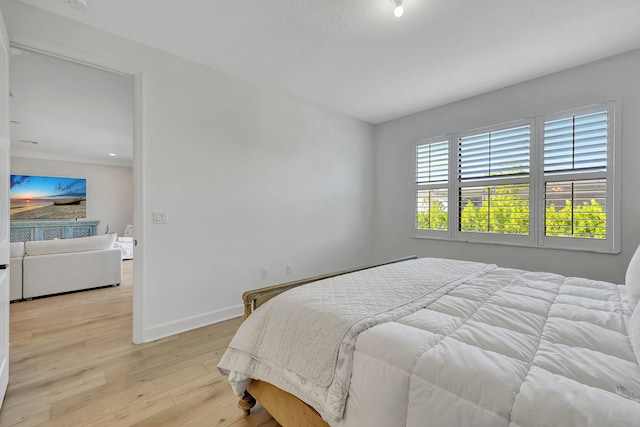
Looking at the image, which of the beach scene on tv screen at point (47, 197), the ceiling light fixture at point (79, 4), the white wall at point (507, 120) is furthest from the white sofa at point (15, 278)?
the white wall at point (507, 120)

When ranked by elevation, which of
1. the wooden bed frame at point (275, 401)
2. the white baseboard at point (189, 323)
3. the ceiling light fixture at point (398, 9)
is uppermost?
the ceiling light fixture at point (398, 9)

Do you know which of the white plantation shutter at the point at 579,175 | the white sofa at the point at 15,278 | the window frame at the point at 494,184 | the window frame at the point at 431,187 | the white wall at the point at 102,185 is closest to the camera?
the white plantation shutter at the point at 579,175

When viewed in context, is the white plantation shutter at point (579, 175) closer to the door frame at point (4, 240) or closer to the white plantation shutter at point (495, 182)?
the white plantation shutter at point (495, 182)

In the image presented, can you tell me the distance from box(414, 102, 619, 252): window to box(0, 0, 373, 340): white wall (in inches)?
54.9

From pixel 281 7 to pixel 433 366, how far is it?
2256 mm

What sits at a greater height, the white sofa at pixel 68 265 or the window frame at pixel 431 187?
the window frame at pixel 431 187

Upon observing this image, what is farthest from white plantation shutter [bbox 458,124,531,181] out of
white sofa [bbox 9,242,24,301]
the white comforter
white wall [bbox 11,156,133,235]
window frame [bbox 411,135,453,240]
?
white wall [bbox 11,156,133,235]

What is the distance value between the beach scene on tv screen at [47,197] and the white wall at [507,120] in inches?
278

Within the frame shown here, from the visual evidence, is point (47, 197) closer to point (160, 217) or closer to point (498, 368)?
point (160, 217)

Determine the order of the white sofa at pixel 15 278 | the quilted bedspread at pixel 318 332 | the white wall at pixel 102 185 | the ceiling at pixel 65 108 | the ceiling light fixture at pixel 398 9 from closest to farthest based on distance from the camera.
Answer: the quilted bedspread at pixel 318 332
the ceiling light fixture at pixel 398 9
the ceiling at pixel 65 108
the white sofa at pixel 15 278
the white wall at pixel 102 185

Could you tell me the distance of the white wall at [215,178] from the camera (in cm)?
238

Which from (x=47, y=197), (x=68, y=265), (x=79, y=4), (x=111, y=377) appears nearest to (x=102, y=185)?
(x=47, y=197)

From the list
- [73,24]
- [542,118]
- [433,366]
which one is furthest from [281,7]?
[542,118]

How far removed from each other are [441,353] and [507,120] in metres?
3.16
